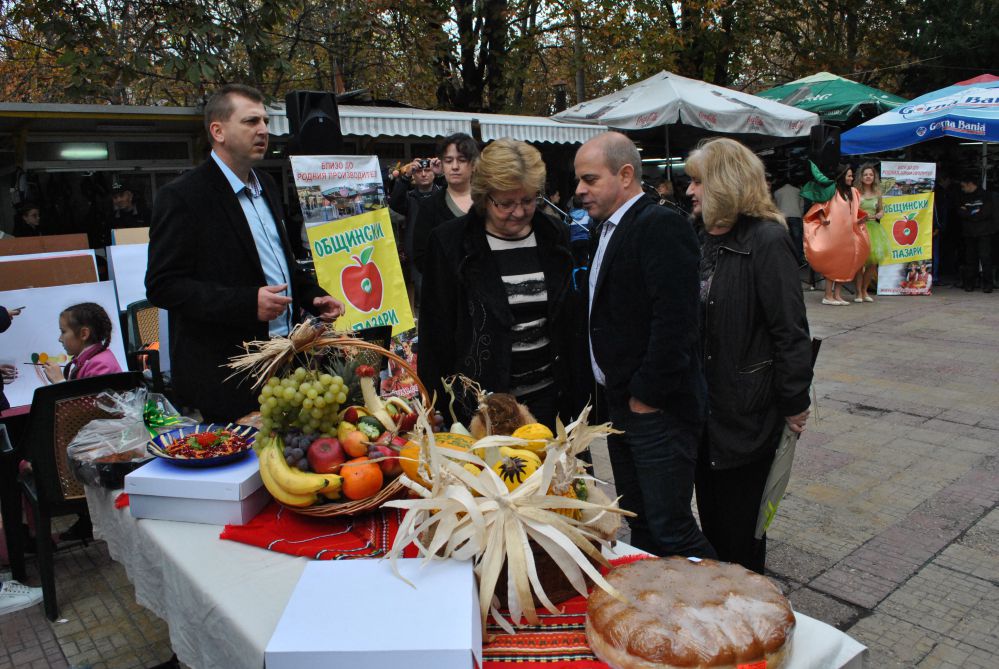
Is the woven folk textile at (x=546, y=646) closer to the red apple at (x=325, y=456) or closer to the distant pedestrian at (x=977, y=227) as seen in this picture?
the red apple at (x=325, y=456)

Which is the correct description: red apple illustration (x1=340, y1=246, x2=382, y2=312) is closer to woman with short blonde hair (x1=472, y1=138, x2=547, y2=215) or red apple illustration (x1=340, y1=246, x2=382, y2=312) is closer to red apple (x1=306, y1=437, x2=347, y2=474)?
woman with short blonde hair (x1=472, y1=138, x2=547, y2=215)

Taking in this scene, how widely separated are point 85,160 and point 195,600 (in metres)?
8.44

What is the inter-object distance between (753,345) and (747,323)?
0.09 m

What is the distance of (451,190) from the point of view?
4.38 metres

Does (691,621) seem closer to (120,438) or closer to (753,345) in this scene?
(753,345)

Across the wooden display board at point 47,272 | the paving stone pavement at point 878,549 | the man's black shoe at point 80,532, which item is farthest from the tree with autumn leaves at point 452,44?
the paving stone pavement at point 878,549

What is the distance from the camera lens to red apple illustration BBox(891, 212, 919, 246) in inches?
448

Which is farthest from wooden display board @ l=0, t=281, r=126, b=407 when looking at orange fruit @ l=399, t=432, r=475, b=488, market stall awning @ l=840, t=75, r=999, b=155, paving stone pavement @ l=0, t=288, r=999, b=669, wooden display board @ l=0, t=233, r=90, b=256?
market stall awning @ l=840, t=75, r=999, b=155

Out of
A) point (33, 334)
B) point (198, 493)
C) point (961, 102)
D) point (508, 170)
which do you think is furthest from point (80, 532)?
point (961, 102)

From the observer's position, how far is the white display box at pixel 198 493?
6.41 ft

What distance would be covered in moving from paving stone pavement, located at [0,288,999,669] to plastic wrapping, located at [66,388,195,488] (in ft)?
3.56

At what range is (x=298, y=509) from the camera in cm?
193

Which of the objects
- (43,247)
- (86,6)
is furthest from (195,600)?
(86,6)

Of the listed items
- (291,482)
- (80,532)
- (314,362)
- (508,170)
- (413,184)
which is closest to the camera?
(291,482)
